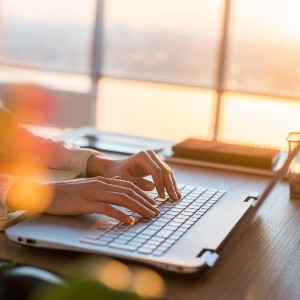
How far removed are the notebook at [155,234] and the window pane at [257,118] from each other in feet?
13.6

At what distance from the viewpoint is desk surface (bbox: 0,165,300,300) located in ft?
3.33

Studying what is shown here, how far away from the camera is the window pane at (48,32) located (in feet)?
18.6

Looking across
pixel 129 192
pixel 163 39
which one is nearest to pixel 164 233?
pixel 129 192

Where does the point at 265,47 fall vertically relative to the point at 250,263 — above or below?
above

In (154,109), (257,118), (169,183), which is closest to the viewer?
(169,183)

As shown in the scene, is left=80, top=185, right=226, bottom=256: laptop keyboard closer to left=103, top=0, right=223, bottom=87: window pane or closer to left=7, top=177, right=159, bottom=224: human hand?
left=7, top=177, right=159, bottom=224: human hand

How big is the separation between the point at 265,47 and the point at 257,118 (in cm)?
56

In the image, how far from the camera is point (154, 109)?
575 centimetres

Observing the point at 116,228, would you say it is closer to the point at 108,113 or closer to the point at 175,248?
the point at 175,248

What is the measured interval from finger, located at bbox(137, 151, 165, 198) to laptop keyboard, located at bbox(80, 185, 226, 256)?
2 centimetres

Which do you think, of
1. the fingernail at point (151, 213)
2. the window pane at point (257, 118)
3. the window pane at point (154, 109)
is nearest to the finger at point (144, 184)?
the fingernail at point (151, 213)

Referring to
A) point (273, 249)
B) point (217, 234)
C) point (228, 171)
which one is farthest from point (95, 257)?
point (228, 171)

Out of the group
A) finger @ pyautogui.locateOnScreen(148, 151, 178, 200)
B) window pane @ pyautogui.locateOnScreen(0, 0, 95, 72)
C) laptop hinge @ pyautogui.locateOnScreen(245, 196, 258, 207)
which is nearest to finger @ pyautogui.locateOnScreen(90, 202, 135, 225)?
finger @ pyautogui.locateOnScreen(148, 151, 178, 200)

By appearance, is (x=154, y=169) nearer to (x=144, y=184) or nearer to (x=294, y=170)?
(x=144, y=184)
